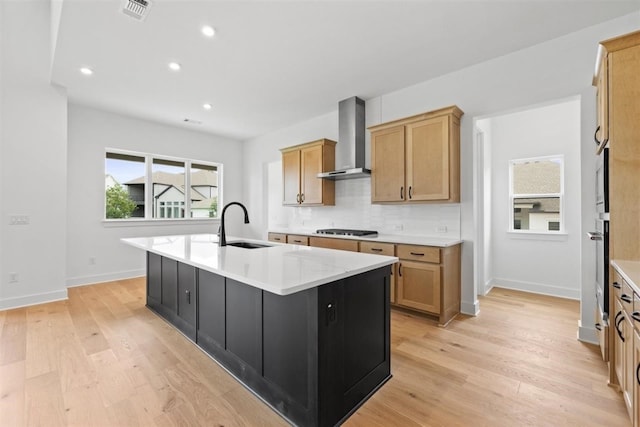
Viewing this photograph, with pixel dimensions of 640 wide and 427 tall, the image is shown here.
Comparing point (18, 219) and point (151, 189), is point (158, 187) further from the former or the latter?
point (18, 219)

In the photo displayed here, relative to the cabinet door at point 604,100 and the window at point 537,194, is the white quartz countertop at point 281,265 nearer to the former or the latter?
the cabinet door at point 604,100

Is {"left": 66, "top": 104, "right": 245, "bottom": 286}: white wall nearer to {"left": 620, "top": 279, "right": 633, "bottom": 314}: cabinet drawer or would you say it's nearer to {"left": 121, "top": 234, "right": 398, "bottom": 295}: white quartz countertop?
{"left": 121, "top": 234, "right": 398, "bottom": 295}: white quartz countertop

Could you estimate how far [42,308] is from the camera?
3.47 metres

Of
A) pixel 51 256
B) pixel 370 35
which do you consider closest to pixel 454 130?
pixel 370 35

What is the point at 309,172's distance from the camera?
4.73 metres

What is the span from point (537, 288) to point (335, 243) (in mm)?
2967

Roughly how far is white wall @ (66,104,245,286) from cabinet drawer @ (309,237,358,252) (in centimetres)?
315

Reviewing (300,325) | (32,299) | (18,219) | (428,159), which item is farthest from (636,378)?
(18,219)

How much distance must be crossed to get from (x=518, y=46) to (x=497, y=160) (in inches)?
77.8

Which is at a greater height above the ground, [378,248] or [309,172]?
Result: [309,172]

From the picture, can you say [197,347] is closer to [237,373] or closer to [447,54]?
[237,373]

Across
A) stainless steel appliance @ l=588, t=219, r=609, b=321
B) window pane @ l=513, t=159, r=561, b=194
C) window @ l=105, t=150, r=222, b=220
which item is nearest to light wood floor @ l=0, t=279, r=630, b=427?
stainless steel appliance @ l=588, t=219, r=609, b=321

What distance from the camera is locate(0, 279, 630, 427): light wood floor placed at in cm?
165

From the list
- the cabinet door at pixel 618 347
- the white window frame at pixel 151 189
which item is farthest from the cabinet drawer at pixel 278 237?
the cabinet door at pixel 618 347
